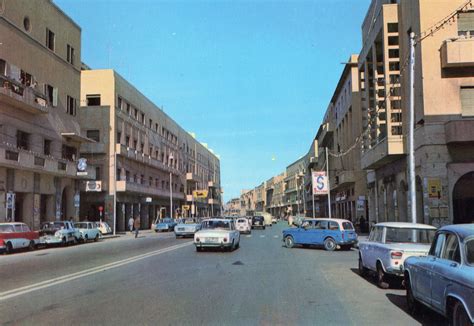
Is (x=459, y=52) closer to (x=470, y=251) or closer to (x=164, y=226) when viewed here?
(x=470, y=251)

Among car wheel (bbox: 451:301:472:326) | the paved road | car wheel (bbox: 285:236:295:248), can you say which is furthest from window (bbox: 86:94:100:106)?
car wheel (bbox: 451:301:472:326)

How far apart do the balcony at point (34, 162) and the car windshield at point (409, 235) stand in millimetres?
25383

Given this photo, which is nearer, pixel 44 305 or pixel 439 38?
pixel 44 305

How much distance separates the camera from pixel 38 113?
36906 mm

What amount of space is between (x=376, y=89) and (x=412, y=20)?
7205mm

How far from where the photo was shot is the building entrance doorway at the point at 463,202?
28.1 meters

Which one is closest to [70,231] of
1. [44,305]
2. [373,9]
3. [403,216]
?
[403,216]

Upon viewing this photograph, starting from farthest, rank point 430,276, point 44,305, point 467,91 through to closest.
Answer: point 467,91
point 44,305
point 430,276

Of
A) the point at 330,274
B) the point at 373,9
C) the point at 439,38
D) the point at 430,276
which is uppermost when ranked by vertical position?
the point at 373,9

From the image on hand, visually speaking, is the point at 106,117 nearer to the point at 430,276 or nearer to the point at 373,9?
the point at 373,9

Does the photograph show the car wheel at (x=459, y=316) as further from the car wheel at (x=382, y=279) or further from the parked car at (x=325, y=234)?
the parked car at (x=325, y=234)

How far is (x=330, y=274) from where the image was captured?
14.6 metres

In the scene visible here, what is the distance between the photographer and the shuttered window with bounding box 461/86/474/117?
1031 inches

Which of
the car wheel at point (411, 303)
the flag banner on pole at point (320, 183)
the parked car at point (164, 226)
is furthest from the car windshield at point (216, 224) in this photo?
the parked car at point (164, 226)
